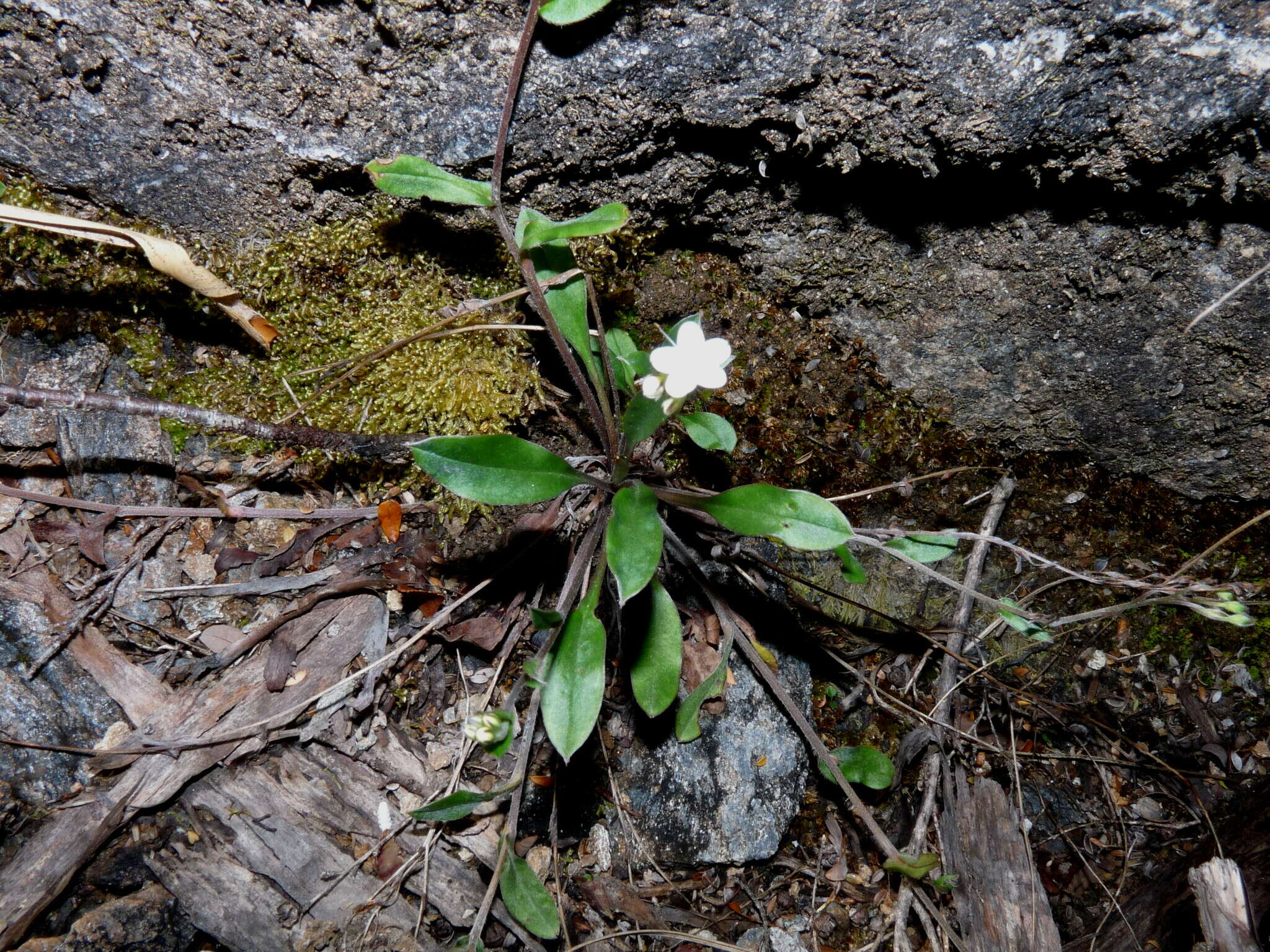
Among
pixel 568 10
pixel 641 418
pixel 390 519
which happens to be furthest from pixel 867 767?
pixel 568 10

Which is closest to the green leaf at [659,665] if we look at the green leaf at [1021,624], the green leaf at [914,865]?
the green leaf at [914,865]

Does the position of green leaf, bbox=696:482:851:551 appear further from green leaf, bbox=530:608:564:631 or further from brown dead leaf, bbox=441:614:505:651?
brown dead leaf, bbox=441:614:505:651

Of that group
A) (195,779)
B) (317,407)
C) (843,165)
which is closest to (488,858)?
(195,779)

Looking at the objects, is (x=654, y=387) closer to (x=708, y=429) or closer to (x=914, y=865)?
(x=708, y=429)

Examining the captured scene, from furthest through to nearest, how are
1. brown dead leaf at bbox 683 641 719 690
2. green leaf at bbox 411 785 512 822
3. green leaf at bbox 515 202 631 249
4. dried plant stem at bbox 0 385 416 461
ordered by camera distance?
brown dead leaf at bbox 683 641 719 690
dried plant stem at bbox 0 385 416 461
green leaf at bbox 411 785 512 822
green leaf at bbox 515 202 631 249

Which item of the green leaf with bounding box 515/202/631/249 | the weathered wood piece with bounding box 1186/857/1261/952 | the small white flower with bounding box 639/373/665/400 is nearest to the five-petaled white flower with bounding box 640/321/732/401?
the small white flower with bounding box 639/373/665/400

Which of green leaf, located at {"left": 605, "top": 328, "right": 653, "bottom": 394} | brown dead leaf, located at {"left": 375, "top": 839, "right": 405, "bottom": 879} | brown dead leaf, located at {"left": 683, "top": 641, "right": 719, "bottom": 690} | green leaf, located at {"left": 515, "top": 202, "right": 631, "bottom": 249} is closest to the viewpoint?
green leaf, located at {"left": 515, "top": 202, "right": 631, "bottom": 249}
